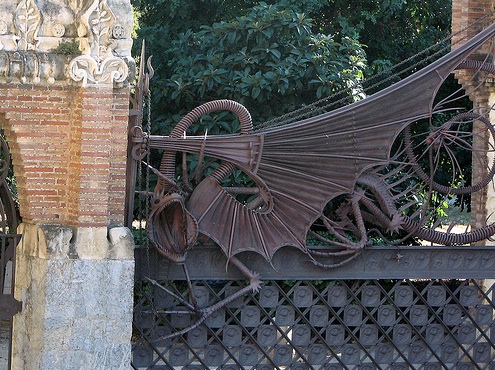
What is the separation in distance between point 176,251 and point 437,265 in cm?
230

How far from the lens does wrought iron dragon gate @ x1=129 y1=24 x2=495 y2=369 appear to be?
814 cm

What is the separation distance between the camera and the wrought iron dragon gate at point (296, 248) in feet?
26.7

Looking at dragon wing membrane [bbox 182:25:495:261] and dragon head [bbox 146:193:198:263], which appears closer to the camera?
dragon head [bbox 146:193:198:263]

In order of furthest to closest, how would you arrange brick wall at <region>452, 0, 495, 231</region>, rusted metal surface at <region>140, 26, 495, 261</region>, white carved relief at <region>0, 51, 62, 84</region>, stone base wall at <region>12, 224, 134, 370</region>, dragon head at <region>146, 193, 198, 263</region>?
brick wall at <region>452, 0, 495, 231</region>, rusted metal surface at <region>140, 26, 495, 261</region>, dragon head at <region>146, 193, 198, 263</region>, stone base wall at <region>12, 224, 134, 370</region>, white carved relief at <region>0, 51, 62, 84</region>

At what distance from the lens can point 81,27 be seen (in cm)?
745

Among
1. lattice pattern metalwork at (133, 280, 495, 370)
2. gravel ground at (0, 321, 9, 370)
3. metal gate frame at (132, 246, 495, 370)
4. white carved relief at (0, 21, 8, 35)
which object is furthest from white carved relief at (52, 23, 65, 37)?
gravel ground at (0, 321, 9, 370)

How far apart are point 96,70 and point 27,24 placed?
1.91ft

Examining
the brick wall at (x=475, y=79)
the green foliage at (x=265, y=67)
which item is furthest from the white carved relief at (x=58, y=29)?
the brick wall at (x=475, y=79)

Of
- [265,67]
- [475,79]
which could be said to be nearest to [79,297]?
[475,79]

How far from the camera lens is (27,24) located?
289 inches

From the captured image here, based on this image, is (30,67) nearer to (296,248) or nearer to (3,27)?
(3,27)

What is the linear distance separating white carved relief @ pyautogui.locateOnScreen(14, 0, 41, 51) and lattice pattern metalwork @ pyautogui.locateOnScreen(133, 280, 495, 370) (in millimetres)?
2120

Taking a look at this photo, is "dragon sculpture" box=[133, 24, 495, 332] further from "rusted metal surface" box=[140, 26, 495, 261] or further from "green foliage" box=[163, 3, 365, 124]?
"green foliage" box=[163, 3, 365, 124]

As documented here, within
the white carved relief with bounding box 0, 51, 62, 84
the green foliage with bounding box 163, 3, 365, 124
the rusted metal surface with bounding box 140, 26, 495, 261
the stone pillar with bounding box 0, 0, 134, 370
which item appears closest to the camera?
the white carved relief with bounding box 0, 51, 62, 84
